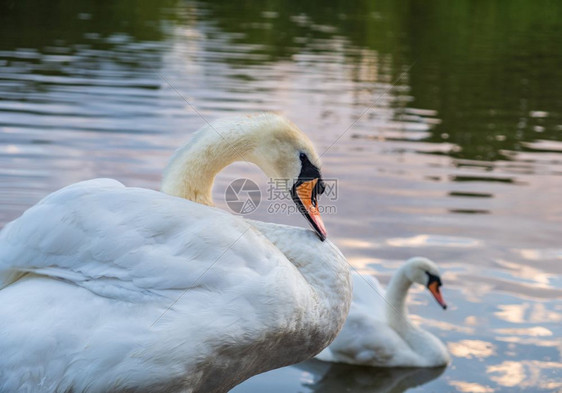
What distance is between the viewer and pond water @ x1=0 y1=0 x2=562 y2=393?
6.36m

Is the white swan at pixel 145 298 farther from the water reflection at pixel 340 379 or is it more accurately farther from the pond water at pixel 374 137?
the water reflection at pixel 340 379

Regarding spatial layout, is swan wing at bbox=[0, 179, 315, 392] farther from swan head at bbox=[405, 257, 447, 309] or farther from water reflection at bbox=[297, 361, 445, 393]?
swan head at bbox=[405, 257, 447, 309]

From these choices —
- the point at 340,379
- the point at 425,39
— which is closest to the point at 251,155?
the point at 340,379

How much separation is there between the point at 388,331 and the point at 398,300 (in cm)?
25

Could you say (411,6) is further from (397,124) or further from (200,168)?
(200,168)

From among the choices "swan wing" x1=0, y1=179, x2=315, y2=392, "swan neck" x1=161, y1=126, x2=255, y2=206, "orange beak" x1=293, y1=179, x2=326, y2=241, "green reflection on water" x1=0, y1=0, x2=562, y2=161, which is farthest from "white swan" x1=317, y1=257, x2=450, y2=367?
"green reflection on water" x1=0, y1=0, x2=562, y2=161

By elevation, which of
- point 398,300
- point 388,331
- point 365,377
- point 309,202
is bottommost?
point 365,377

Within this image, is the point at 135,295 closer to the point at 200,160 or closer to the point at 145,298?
the point at 145,298

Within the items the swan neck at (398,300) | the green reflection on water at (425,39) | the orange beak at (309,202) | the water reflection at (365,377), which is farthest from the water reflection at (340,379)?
the green reflection on water at (425,39)

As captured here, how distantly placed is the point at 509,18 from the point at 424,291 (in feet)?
107

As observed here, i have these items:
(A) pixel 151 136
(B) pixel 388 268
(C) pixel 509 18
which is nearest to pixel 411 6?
(C) pixel 509 18

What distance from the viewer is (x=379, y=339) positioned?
6039mm

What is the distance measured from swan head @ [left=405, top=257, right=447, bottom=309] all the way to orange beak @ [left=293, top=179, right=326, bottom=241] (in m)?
2.53

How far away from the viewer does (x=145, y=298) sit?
3.34m
